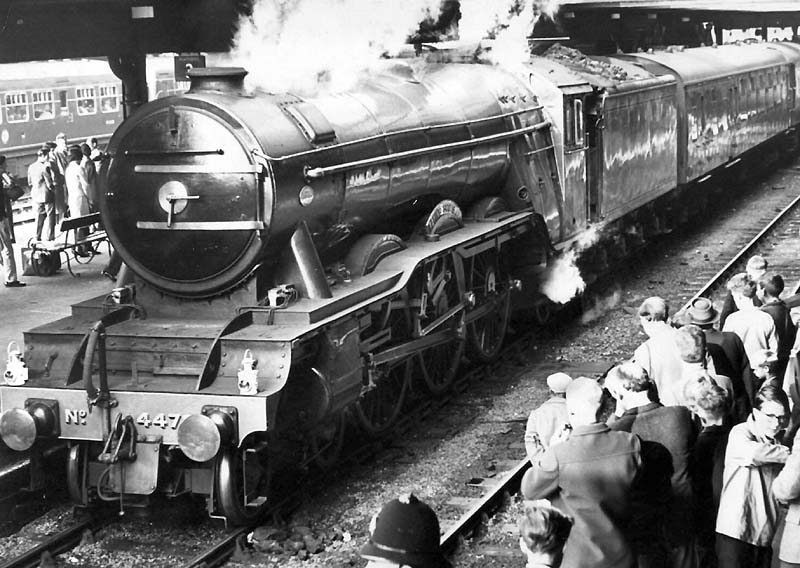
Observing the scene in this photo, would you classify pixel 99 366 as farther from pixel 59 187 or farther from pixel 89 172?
pixel 89 172

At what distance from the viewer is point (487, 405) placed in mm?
9359

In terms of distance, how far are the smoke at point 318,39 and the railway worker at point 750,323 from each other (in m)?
3.37

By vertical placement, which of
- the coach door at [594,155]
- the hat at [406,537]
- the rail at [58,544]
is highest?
the coach door at [594,155]

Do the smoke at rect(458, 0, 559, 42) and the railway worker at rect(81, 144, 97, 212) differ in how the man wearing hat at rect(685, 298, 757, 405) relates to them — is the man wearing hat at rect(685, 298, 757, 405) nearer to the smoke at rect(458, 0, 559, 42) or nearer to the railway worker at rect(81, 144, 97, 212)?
the smoke at rect(458, 0, 559, 42)

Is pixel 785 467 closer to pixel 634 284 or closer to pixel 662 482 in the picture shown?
pixel 662 482

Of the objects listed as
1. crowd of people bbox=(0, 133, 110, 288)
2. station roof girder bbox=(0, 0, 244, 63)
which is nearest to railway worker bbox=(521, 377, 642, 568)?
station roof girder bbox=(0, 0, 244, 63)

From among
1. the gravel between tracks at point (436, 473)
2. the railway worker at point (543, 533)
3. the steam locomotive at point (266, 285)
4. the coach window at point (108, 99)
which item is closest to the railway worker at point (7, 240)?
the steam locomotive at point (266, 285)

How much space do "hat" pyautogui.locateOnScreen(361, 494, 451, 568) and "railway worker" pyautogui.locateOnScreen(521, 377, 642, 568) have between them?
1.26m

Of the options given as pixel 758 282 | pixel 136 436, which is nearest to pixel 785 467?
pixel 758 282

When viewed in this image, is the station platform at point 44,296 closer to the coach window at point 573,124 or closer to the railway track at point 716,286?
the railway track at point 716,286

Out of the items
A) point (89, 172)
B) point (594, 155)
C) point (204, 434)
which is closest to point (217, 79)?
point (204, 434)

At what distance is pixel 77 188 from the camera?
14.3 metres

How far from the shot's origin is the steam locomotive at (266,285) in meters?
6.66

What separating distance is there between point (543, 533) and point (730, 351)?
10.3 feet
